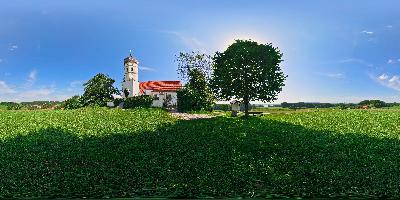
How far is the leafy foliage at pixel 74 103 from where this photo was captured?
10144 centimetres

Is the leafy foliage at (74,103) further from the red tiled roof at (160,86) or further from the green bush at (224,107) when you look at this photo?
the green bush at (224,107)

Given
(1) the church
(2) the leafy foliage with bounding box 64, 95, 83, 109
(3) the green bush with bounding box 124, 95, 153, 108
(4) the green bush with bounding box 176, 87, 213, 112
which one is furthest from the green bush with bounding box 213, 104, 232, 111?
(2) the leafy foliage with bounding box 64, 95, 83, 109

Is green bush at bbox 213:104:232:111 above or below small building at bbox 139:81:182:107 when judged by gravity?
below

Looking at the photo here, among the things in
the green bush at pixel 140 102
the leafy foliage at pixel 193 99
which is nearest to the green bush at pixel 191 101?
the leafy foliage at pixel 193 99

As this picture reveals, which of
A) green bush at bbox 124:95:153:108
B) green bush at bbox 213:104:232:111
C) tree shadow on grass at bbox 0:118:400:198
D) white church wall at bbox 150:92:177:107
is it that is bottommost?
tree shadow on grass at bbox 0:118:400:198

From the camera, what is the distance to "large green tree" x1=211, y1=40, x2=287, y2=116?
209ft

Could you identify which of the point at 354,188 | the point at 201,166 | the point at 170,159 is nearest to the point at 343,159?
the point at 354,188

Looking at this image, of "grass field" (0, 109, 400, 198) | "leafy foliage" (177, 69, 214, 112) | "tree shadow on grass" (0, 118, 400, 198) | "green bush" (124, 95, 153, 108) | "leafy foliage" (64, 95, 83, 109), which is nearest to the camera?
"tree shadow on grass" (0, 118, 400, 198)

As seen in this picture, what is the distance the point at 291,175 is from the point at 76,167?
41.4ft

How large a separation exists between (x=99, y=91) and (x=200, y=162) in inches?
3441

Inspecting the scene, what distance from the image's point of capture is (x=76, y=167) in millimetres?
23812

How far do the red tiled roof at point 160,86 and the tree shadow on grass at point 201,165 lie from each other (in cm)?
7265

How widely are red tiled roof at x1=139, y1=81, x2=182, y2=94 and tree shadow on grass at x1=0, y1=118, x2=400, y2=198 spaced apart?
238 ft

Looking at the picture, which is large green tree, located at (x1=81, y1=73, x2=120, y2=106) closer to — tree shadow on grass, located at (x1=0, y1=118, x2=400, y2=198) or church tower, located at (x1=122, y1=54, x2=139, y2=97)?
church tower, located at (x1=122, y1=54, x2=139, y2=97)
